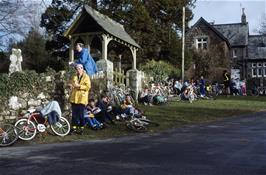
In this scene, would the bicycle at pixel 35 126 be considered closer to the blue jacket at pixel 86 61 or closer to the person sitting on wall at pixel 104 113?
the person sitting on wall at pixel 104 113

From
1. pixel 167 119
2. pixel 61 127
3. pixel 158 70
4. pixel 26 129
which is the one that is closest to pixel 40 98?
pixel 61 127

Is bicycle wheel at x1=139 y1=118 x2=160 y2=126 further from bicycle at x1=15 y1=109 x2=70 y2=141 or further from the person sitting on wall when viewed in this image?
bicycle at x1=15 y1=109 x2=70 y2=141

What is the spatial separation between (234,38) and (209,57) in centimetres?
2018

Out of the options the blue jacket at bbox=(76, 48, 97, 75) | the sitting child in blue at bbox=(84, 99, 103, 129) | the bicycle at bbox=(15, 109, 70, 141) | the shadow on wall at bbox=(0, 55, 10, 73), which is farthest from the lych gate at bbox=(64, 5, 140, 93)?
the shadow on wall at bbox=(0, 55, 10, 73)

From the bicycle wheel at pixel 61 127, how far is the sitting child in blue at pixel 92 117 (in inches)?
36.2

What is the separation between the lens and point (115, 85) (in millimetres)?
23047

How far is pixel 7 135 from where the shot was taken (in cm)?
1357

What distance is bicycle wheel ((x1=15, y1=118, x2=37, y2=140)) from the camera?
45.9ft

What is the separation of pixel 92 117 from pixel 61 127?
1.42 m

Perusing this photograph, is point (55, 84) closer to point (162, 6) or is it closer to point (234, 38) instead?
point (162, 6)

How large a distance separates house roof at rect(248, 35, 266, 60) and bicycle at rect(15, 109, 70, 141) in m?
65.7

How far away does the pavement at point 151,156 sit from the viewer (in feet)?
30.4

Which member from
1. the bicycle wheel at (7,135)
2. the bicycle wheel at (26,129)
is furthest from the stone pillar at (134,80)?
the bicycle wheel at (7,135)

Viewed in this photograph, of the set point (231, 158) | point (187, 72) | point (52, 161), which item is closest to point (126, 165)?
point (52, 161)
